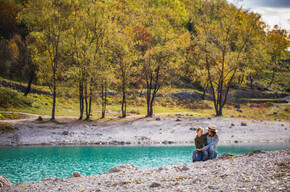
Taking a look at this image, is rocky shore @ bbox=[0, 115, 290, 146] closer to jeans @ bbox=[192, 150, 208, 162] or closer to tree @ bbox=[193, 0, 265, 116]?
tree @ bbox=[193, 0, 265, 116]

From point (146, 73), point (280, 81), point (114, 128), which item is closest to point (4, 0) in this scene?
point (146, 73)

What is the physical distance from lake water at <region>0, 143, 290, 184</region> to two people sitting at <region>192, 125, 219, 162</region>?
5.91 metres

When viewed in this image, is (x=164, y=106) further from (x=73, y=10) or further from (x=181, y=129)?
(x=73, y=10)

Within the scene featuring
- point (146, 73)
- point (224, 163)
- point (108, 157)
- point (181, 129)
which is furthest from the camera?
point (146, 73)

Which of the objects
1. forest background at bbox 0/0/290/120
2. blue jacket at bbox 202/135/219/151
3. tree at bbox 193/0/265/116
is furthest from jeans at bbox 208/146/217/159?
tree at bbox 193/0/265/116

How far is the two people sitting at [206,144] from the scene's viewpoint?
15.2 m

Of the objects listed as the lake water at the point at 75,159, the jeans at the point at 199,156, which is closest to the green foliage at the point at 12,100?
the lake water at the point at 75,159

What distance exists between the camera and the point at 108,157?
25094 mm

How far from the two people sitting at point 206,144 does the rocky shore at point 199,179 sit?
3.69 ft

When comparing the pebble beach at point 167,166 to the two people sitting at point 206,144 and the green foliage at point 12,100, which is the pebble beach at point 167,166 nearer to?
the two people sitting at point 206,144

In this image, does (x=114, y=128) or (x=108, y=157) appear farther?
(x=114, y=128)

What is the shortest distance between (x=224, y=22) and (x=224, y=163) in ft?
130

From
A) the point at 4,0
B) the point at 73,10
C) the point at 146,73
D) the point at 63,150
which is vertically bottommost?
the point at 63,150

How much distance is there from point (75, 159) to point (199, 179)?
15662mm
